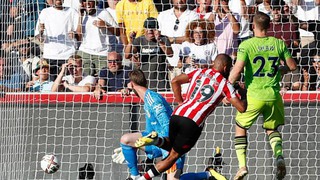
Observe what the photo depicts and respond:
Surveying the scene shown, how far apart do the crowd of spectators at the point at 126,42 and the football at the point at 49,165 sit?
1.28 m

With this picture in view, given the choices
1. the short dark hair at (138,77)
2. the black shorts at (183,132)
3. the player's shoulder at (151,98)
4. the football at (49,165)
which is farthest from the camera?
the football at (49,165)

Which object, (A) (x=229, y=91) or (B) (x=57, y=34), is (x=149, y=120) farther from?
(B) (x=57, y=34)

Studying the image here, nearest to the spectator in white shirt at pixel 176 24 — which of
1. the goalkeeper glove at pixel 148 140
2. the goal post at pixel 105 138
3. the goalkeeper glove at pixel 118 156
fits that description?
the goal post at pixel 105 138

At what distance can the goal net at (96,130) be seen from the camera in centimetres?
1531

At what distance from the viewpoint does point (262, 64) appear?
12.6 metres

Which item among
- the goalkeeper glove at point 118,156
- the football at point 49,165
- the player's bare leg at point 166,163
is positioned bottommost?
the football at point 49,165

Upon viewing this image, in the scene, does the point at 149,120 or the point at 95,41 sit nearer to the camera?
the point at 149,120

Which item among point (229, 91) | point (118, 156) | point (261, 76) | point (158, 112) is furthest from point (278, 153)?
point (118, 156)

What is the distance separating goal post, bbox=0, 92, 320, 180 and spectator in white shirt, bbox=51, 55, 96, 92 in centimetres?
23

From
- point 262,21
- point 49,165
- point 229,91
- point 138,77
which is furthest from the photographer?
point 49,165

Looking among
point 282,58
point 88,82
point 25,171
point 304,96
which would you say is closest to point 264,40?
point 282,58

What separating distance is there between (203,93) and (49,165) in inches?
133

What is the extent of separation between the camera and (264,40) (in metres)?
12.7

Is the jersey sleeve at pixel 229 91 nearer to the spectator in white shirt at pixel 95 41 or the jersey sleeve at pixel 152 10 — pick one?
the spectator in white shirt at pixel 95 41
